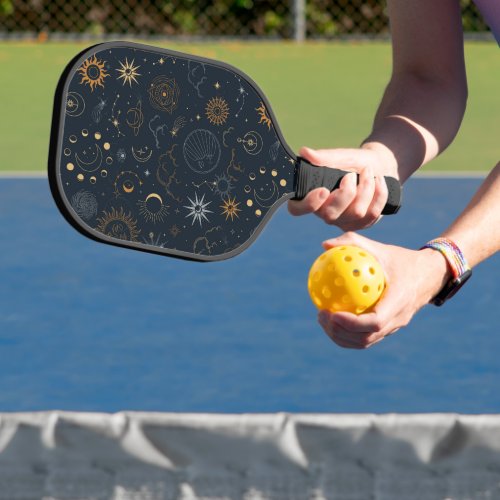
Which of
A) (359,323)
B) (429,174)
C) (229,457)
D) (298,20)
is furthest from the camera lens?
(298,20)

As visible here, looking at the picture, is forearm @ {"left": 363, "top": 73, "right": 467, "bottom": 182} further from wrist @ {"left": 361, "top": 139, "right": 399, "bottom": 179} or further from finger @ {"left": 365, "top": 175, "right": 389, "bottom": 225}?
finger @ {"left": 365, "top": 175, "right": 389, "bottom": 225}

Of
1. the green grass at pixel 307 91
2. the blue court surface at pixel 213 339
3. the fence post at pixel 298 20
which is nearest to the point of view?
the blue court surface at pixel 213 339

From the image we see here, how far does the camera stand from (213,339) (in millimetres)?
4707

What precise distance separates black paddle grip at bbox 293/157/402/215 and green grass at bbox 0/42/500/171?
5114mm

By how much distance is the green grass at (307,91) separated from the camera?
7.97m

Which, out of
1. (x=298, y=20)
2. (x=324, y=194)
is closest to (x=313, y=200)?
(x=324, y=194)

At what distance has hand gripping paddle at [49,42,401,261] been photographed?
7.16 feet

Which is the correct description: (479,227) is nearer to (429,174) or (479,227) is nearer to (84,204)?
(84,204)

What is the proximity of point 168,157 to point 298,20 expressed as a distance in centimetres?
1078

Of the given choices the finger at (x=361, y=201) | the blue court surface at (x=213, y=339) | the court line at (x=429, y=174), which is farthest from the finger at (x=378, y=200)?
the court line at (x=429, y=174)

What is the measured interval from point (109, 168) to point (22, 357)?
7.68 feet

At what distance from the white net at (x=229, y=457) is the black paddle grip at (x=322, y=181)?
37 centimetres

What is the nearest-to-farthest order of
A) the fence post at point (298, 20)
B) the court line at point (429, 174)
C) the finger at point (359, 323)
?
the finger at point (359, 323) < the court line at point (429, 174) < the fence post at point (298, 20)

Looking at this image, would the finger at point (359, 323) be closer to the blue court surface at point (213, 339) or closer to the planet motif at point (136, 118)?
→ the planet motif at point (136, 118)
